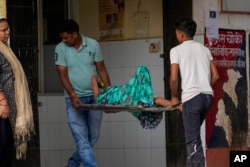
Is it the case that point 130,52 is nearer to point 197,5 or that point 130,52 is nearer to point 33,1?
point 197,5

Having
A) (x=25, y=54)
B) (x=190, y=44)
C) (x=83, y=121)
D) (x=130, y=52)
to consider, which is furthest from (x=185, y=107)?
(x=130, y=52)

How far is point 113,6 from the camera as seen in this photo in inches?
435

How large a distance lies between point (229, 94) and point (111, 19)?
2013 millimetres

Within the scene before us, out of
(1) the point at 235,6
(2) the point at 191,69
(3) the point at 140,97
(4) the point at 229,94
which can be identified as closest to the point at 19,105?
(3) the point at 140,97

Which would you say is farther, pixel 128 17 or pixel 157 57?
pixel 128 17

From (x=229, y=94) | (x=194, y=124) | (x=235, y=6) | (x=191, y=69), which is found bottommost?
(x=194, y=124)

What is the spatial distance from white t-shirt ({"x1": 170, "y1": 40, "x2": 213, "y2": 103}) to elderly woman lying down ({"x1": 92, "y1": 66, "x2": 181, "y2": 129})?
277 millimetres

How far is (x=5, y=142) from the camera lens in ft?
25.3

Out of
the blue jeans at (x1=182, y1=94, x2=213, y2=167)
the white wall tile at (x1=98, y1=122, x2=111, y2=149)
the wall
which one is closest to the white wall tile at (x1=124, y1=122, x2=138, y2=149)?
the white wall tile at (x1=98, y1=122, x2=111, y2=149)

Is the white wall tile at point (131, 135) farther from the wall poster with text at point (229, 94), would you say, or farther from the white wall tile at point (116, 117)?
the wall poster with text at point (229, 94)

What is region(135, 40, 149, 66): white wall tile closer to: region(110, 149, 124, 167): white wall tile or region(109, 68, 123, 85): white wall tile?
region(109, 68, 123, 85): white wall tile

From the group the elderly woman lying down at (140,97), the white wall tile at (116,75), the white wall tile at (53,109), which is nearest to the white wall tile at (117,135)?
the white wall tile at (116,75)

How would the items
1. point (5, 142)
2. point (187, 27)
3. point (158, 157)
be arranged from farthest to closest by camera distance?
1. point (158, 157)
2. point (187, 27)
3. point (5, 142)

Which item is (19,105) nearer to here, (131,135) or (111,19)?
(131,135)
